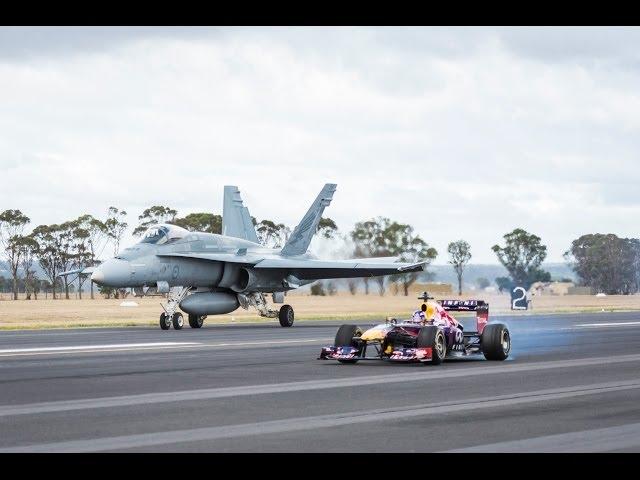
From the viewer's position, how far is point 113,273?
3972 centimetres

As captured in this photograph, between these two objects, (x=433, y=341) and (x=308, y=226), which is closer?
(x=433, y=341)

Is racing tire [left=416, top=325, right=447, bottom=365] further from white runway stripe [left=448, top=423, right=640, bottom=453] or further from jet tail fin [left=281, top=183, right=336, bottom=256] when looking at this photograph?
jet tail fin [left=281, top=183, right=336, bottom=256]

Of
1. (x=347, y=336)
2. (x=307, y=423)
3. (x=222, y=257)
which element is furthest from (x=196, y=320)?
(x=307, y=423)

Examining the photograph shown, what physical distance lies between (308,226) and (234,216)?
13.1 feet

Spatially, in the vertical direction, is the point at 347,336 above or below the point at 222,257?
below

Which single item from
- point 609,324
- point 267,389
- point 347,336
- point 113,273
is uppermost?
point 113,273

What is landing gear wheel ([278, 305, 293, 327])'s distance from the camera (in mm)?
44656

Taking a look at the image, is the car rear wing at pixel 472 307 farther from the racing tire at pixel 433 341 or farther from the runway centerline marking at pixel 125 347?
the runway centerline marking at pixel 125 347

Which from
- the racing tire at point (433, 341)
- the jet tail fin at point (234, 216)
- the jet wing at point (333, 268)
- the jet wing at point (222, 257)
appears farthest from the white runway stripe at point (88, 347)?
the jet tail fin at point (234, 216)

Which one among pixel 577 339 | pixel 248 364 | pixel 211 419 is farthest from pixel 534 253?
pixel 211 419

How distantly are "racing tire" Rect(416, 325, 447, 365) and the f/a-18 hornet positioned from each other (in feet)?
66.9

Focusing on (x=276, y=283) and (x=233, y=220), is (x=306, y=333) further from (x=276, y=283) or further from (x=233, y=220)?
(x=233, y=220)

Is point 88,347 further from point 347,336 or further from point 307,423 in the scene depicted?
point 307,423

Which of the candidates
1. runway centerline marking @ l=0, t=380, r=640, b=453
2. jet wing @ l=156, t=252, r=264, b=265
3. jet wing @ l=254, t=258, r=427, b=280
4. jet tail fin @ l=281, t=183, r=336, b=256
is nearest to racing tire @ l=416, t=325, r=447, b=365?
runway centerline marking @ l=0, t=380, r=640, b=453
